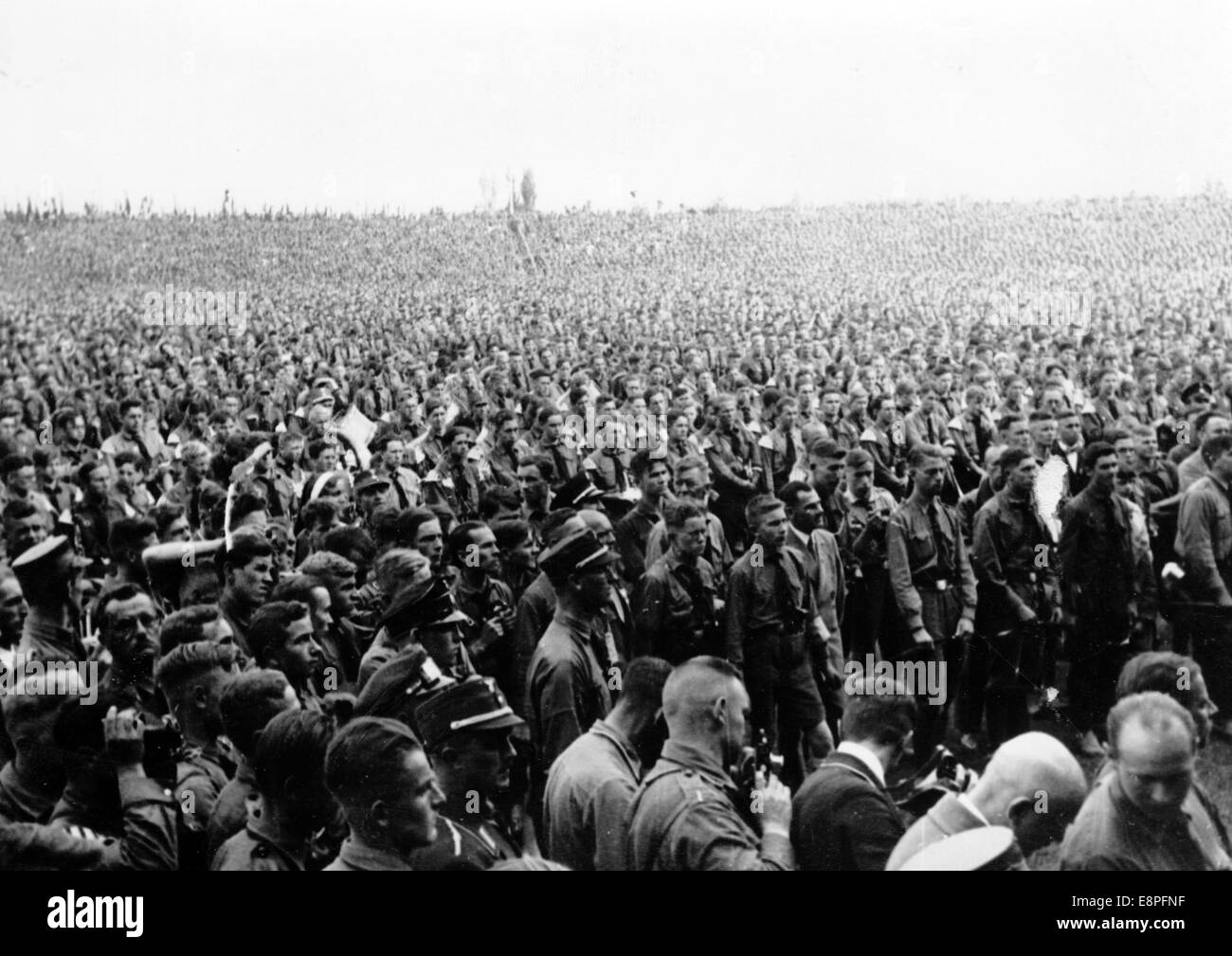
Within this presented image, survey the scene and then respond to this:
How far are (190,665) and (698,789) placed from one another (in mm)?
1864

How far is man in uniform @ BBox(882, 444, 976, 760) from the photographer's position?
19.3ft

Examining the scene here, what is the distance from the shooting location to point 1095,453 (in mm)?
6020

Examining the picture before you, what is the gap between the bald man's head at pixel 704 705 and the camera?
4.20 meters

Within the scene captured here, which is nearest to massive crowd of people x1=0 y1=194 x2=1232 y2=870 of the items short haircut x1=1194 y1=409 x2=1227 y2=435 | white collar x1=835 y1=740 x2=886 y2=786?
white collar x1=835 y1=740 x2=886 y2=786

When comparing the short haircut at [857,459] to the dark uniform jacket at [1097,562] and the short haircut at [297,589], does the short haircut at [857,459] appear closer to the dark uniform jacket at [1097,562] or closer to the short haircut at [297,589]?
the dark uniform jacket at [1097,562]

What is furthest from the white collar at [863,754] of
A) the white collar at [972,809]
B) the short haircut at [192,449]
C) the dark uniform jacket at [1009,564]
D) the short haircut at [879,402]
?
the short haircut at [192,449]

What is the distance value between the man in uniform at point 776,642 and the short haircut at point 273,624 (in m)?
1.77

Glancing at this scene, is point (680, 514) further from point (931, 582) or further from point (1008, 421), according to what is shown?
point (1008, 421)

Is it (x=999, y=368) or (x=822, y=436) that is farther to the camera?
(x=999, y=368)

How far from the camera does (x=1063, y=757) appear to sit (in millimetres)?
5297

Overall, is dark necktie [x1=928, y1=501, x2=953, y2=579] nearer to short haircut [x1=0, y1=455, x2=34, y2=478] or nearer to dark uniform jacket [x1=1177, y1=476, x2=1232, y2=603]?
dark uniform jacket [x1=1177, y1=476, x2=1232, y2=603]

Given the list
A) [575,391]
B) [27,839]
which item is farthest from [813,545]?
[27,839]
